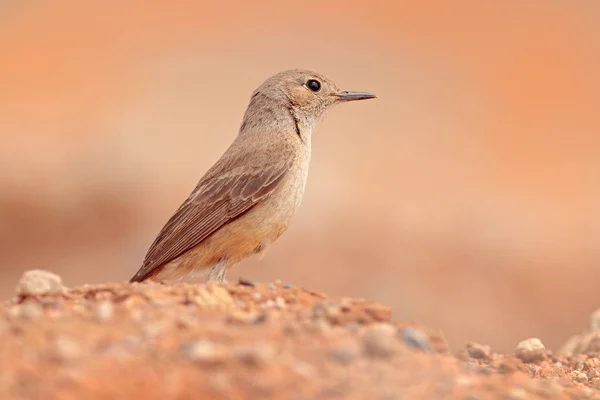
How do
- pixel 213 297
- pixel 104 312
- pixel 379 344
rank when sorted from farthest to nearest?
1. pixel 213 297
2. pixel 104 312
3. pixel 379 344

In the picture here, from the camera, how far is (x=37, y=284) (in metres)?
6.28

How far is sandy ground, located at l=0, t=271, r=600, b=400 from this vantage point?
4359mm

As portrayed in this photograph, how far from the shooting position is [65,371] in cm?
433

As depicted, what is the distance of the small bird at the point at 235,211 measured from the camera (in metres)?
8.34

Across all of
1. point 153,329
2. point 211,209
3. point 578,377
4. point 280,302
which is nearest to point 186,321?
point 153,329

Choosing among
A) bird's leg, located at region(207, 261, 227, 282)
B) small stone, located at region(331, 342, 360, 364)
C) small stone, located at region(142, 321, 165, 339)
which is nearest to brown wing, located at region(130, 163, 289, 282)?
bird's leg, located at region(207, 261, 227, 282)

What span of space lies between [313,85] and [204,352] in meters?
5.68

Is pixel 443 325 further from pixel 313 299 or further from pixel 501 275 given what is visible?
pixel 313 299

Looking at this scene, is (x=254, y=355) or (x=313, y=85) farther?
(x=313, y=85)

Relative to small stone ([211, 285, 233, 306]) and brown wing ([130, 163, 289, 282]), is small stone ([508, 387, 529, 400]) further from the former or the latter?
brown wing ([130, 163, 289, 282])

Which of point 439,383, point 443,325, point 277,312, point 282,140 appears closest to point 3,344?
point 277,312

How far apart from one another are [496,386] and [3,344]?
252cm

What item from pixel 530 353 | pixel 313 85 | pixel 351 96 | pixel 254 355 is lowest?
pixel 530 353

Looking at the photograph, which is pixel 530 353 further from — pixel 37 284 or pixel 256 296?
A: pixel 37 284
